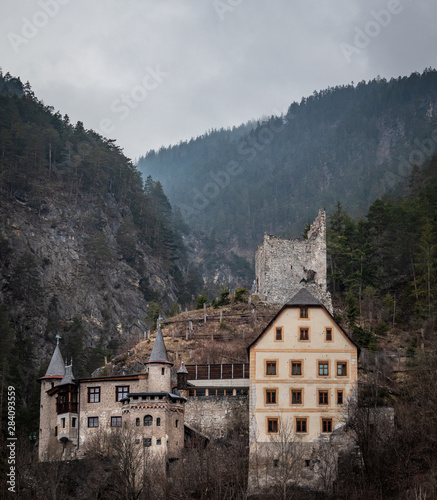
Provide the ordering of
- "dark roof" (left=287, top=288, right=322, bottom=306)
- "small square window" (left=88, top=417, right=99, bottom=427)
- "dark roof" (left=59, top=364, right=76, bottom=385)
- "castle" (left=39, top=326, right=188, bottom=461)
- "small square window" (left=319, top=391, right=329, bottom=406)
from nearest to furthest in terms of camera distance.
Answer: "small square window" (left=319, top=391, right=329, bottom=406), "castle" (left=39, top=326, right=188, bottom=461), "dark roof" (left=287, top=288, right=322, bottom=306), "small square window" (left=88, top=417, right=99, bottom=427), "dark roof" (left=59, top=364, right=76, bottom=385)

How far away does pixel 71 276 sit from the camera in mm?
125812

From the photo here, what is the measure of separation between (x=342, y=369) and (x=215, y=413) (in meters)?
10.1

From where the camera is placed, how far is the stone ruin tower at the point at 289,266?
8969cm

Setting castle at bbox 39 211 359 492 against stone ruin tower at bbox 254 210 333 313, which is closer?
castle at bbox 39 211 359 492

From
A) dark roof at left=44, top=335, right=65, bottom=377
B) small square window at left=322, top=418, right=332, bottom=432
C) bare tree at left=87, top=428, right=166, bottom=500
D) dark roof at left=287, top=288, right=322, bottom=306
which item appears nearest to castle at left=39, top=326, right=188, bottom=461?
bare tree at left=87, top=428, right=166, bottom=500

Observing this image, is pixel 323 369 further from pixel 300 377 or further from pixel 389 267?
pixel 389 267

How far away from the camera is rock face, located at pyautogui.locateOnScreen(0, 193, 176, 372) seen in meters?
115

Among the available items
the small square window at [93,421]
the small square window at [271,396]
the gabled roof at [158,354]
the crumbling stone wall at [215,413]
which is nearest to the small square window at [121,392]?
the small square window at [93,421]

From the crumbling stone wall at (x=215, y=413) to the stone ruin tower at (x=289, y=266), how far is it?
27080 mm

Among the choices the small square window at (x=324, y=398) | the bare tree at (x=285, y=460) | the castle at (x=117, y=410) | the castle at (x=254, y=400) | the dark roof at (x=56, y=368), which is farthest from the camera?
the dark roof at (x=56, y=368)

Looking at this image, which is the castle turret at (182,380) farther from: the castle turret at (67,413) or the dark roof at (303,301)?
the dark roof at (303,301)

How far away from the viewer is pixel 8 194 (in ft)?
432

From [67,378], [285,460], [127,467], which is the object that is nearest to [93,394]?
[67,378]

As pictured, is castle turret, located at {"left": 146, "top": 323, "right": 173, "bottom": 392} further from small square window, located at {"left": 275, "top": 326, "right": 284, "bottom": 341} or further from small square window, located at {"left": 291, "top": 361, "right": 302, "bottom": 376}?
small square window, located at {"left": 291, "top": 361, "right": 302, "bottom": 376}
